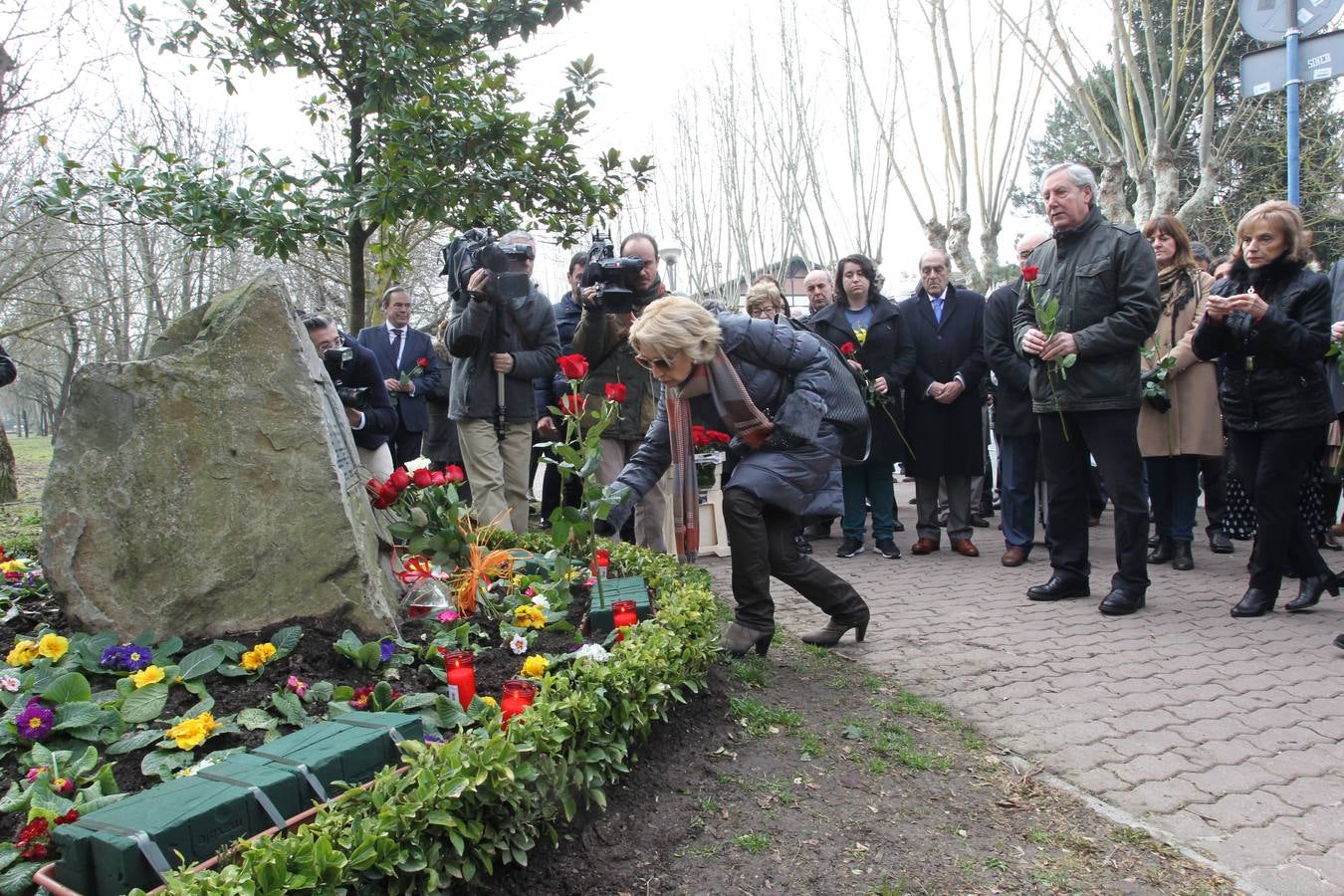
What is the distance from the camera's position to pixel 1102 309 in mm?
5242

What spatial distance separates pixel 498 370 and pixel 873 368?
2883 mm

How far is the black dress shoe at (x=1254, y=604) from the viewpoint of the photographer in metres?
5.13

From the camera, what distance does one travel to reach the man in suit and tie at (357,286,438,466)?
8055mm

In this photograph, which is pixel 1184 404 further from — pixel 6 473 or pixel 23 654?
pixel 6 473

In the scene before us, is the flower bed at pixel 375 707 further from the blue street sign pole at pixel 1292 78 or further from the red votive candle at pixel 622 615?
the blue street sign pole at pixel 1292 78

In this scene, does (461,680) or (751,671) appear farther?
(751,671)

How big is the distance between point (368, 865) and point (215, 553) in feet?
6.42

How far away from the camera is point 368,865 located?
212 centimetres

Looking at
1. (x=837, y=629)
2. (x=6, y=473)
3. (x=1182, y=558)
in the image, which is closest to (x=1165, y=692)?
(x=837, y=629)

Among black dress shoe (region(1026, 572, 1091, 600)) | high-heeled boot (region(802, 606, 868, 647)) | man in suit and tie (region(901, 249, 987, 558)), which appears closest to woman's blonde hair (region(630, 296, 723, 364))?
high-heeled boot (region(802, 606, 868, 647))

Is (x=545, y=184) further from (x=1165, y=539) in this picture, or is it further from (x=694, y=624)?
(x=1165, y=539)

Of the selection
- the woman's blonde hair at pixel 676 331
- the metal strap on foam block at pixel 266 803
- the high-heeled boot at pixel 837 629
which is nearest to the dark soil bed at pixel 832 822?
the metal strap on foam block at pixel 266 803

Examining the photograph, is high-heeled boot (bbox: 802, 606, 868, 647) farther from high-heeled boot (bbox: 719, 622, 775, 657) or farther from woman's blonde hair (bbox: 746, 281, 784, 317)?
woman's blonde hair (bbox: 746, 281, 784, 317)

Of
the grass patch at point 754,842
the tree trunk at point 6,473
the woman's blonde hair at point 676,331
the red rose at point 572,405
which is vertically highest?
the woman's blonde hair at point 676,331
